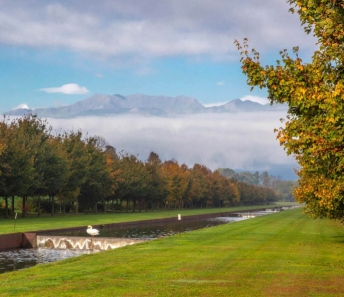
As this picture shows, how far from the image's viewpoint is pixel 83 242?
130 feet

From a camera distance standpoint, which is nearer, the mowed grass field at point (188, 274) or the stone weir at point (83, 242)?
the mowed grass field at point (188, 274)

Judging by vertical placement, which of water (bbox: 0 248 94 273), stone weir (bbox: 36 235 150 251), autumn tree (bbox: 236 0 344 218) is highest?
autumn tree (bbox: 236 0 344 218)

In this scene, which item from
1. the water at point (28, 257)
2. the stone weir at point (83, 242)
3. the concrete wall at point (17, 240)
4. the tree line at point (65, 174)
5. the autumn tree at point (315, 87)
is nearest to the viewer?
the autumn tree at point (315, 87)

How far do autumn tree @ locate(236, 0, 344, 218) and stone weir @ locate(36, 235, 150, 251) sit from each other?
22.5 meters

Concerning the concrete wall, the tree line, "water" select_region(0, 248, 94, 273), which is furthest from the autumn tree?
the tree line

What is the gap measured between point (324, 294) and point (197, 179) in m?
141

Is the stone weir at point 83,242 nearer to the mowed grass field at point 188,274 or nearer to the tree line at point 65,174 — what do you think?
the mowed grass field at point 188,274

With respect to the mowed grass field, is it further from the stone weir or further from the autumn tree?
the stone weir

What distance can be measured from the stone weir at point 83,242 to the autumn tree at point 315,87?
22.5 meters

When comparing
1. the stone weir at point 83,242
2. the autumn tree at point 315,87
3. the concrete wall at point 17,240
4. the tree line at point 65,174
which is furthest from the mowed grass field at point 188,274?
the tree line at point 65,174

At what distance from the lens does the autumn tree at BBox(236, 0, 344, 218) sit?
1570cm

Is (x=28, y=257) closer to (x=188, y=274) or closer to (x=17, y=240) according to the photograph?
(x=17, y=240)

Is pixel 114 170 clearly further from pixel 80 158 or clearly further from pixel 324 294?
pixel 324 294

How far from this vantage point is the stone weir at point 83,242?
38.8m
